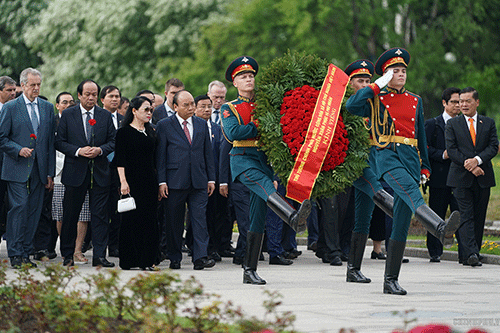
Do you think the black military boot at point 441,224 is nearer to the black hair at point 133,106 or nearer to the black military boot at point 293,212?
the black military boot at point 293,212

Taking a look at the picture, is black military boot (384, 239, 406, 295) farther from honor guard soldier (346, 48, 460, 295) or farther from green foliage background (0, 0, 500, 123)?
green foliage background (0, 0, 500, 123)

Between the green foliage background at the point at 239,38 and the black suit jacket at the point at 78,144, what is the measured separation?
31.3 metres

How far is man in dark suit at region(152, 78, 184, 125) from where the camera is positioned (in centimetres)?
1312

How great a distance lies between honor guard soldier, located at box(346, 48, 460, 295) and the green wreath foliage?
25cm

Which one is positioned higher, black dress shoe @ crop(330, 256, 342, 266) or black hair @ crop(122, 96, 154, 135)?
black hair @ crop(122, 96, 154, 135)

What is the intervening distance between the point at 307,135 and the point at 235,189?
3645 mm

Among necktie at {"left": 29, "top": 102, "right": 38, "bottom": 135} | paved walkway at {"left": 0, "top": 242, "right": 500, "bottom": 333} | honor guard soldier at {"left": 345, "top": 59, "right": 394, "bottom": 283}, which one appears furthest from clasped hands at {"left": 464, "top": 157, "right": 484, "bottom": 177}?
necktie at {"left": 29, "top": 102, "right": 38, "bottom": 135}

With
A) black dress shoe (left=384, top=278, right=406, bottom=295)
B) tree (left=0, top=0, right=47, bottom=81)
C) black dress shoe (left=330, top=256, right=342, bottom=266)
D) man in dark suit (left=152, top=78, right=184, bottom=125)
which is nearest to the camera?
black dress shoe (left=384, top=278, right=406, bottom=295)

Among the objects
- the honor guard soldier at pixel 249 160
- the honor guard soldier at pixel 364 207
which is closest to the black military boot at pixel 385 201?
the honor guard soldier at pixel 364 207

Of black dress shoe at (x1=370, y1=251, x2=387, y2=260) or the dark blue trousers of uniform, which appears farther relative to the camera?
black dress shoe at (x1=370, y1=251, x2=387, y2=260)

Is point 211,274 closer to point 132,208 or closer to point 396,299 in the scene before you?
point 132,208

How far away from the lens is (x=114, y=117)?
12922 mm

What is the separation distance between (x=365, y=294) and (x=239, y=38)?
37.7 m

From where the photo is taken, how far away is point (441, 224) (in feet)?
26.2
